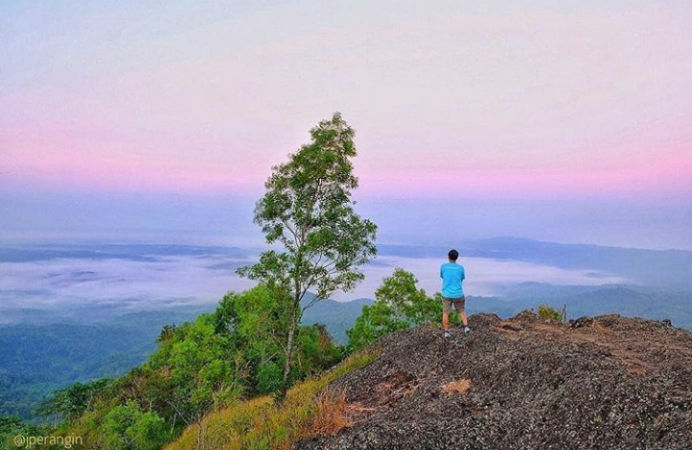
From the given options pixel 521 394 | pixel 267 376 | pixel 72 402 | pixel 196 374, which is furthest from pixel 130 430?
pixel 72 402

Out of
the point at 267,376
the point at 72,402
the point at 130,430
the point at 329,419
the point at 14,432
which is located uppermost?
the point at 329,419

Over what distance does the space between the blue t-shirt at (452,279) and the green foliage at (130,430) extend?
24.0m

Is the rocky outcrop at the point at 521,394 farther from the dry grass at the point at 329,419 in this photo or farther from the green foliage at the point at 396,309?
the green foliage at the point at 396,309

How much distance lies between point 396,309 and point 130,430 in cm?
2313

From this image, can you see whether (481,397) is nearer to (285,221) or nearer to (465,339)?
(465,339)

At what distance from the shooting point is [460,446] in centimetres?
866

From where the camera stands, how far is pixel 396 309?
44250 mm

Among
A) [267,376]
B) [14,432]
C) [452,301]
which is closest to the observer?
[452,301]

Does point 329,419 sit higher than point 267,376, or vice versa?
point 329,419

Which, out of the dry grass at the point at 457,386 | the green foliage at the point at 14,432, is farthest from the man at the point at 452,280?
the green foliage at the point at 14,432

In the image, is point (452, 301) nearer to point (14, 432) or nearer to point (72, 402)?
point (14, 432)

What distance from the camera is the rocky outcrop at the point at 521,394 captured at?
8.14 metres

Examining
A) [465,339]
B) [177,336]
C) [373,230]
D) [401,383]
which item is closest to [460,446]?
[401,383]

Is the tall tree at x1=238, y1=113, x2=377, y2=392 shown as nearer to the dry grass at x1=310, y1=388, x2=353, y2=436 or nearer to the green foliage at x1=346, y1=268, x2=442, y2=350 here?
the dry grass at x1=310, y1=388, x2=353, y2=436
